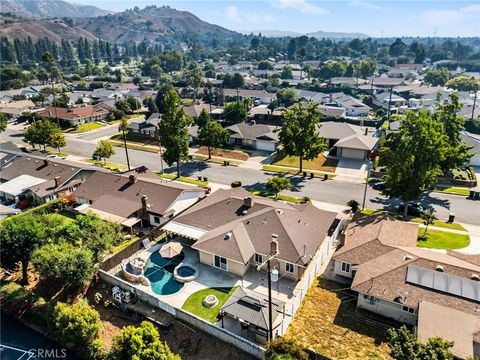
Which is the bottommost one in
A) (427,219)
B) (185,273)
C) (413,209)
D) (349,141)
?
(185,273)

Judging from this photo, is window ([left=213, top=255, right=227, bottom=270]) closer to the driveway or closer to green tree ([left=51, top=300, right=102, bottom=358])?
green tree ([left=51, top=300, right=102, bottom=358])

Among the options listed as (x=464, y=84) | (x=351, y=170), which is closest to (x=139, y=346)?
(x=351, y=170)

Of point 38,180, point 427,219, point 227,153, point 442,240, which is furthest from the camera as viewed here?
point 227,153

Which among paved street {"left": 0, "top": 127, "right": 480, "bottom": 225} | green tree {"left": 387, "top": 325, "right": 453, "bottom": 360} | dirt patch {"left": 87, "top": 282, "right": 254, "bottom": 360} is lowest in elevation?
dirt patch {"left": 87, "top": 282, "right": 254, "bottom": 360}

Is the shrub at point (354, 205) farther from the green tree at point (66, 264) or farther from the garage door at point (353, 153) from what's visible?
the green tree at point (66, 264)

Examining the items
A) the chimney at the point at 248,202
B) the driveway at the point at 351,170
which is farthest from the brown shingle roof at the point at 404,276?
the driveway at the point at 351,170

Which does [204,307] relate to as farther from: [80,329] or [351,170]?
[351,170]

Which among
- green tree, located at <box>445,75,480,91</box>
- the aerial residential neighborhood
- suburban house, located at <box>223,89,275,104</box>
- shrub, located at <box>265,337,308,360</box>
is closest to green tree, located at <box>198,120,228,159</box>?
the aerial residential neighborhood
